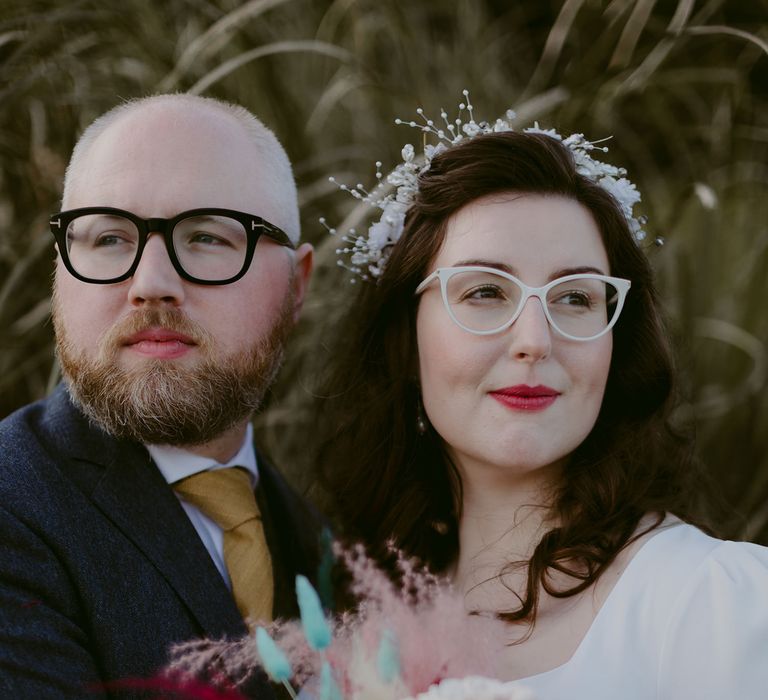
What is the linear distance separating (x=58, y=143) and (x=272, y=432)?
4.17 feet

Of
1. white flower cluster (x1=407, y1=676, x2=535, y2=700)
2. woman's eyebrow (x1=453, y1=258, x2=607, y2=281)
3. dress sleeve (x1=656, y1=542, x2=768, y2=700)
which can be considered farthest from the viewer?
woman's eyebrow (x1=453, y1=258, x2=607, y2=281)

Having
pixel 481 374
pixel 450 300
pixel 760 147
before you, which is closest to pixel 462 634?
pixel 481 374

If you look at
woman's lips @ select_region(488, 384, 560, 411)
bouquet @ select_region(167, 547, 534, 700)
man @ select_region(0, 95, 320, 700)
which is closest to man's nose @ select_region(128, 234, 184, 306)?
man @ select_region(0, 95, 320, 700)

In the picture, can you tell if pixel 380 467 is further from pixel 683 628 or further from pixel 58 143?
pixel 58 143

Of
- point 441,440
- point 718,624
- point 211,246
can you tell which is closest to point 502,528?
point 441,440

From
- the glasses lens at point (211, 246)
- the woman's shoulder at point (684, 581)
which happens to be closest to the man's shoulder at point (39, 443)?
the glasses lens at point (211, 246)

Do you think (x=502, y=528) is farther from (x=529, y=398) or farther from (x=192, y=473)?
(x=192, y=473)

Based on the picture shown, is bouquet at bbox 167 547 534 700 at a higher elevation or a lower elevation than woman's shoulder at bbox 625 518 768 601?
higher

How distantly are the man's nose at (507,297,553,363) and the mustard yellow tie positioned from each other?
0.82m

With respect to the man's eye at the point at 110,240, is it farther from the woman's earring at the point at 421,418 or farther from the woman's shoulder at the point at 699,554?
the woman's shoulder at the point at 699,554

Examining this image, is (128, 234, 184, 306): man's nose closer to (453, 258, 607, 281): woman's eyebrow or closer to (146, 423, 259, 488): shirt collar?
(146, 423, 259, 488): shirt collar

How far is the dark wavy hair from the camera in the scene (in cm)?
205

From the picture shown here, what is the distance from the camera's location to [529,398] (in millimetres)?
1955

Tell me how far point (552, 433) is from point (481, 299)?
1.10 feet
